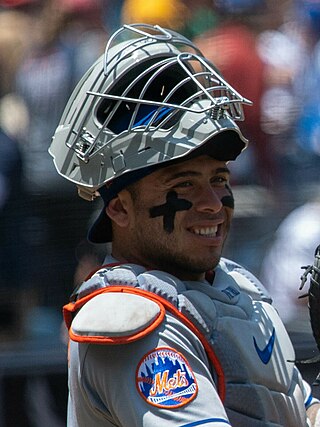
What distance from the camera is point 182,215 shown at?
2.51m

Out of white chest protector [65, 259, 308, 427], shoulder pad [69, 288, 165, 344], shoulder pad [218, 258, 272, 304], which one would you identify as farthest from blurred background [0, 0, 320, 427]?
shoulder pad [69, 288, 165, 344]

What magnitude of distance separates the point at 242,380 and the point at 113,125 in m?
0.65

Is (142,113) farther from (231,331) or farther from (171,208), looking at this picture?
(231,331)

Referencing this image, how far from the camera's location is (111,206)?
2584 mm

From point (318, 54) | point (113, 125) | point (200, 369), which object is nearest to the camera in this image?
point (200, 369)

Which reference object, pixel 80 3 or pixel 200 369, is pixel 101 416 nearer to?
pixel 200 369

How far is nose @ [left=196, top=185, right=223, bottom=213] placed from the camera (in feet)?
8.21

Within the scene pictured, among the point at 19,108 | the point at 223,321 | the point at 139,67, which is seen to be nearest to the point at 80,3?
the point at 19,108

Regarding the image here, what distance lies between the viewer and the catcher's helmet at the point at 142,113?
2.45m

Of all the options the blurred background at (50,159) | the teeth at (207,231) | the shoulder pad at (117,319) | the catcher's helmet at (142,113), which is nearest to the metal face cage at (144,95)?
the catcher's helmet at (142,113)

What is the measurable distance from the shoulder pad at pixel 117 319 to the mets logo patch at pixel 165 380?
0.06m

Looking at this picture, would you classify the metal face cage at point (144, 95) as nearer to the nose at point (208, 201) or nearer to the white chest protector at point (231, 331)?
the nose at point (208, 201)

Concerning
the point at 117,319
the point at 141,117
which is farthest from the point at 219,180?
the point at 117,319

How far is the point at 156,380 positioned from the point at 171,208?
1.41 ft
